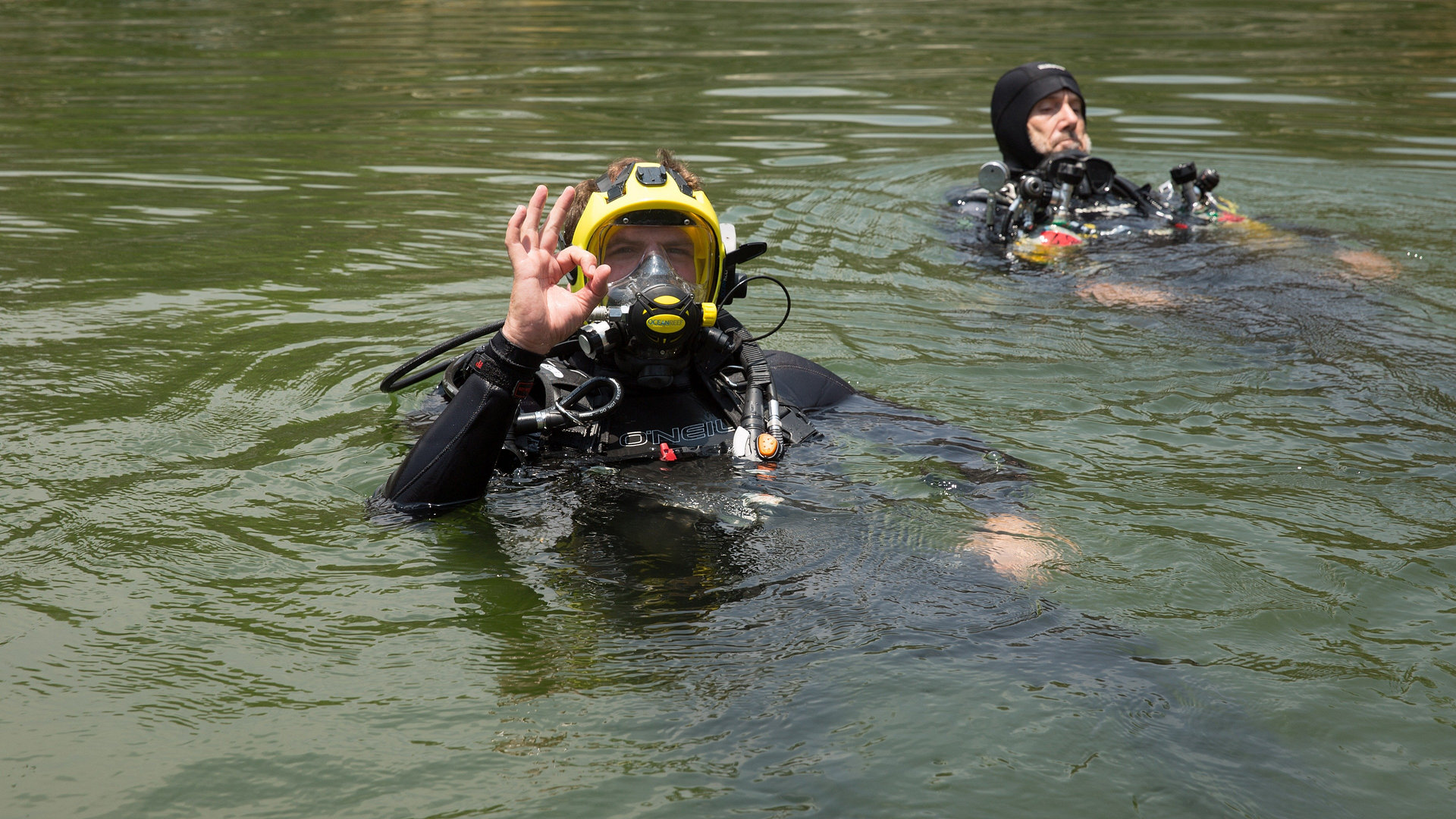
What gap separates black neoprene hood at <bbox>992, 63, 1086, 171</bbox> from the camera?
7316 millimetres

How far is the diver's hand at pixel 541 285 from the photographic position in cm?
290

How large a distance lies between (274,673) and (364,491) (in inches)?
41.0

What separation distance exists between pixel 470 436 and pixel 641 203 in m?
0.77

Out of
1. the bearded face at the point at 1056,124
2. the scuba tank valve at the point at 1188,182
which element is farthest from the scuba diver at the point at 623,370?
the bearded face at the point at 1056,124

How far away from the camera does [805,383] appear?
13.0ft

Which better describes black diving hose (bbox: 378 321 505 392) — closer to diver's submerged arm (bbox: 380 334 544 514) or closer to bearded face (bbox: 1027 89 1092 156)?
diver's submerged arm (bbox: 380 334 544 514)

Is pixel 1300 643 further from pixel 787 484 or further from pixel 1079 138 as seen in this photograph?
pixel 1079 138

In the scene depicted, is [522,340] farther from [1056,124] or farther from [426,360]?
[1056,124]

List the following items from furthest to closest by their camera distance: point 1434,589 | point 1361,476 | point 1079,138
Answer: point 1079,138 → point 1361,476 → point 1434,589

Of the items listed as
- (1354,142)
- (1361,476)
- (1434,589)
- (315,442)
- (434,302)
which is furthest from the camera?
(1354,142)

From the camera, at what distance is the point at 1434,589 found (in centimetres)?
284

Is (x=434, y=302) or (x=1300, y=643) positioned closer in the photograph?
(x=1300, y=643)

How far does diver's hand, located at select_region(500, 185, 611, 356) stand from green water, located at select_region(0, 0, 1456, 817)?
0.53 metres

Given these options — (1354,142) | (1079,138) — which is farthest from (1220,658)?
(1354,142)
